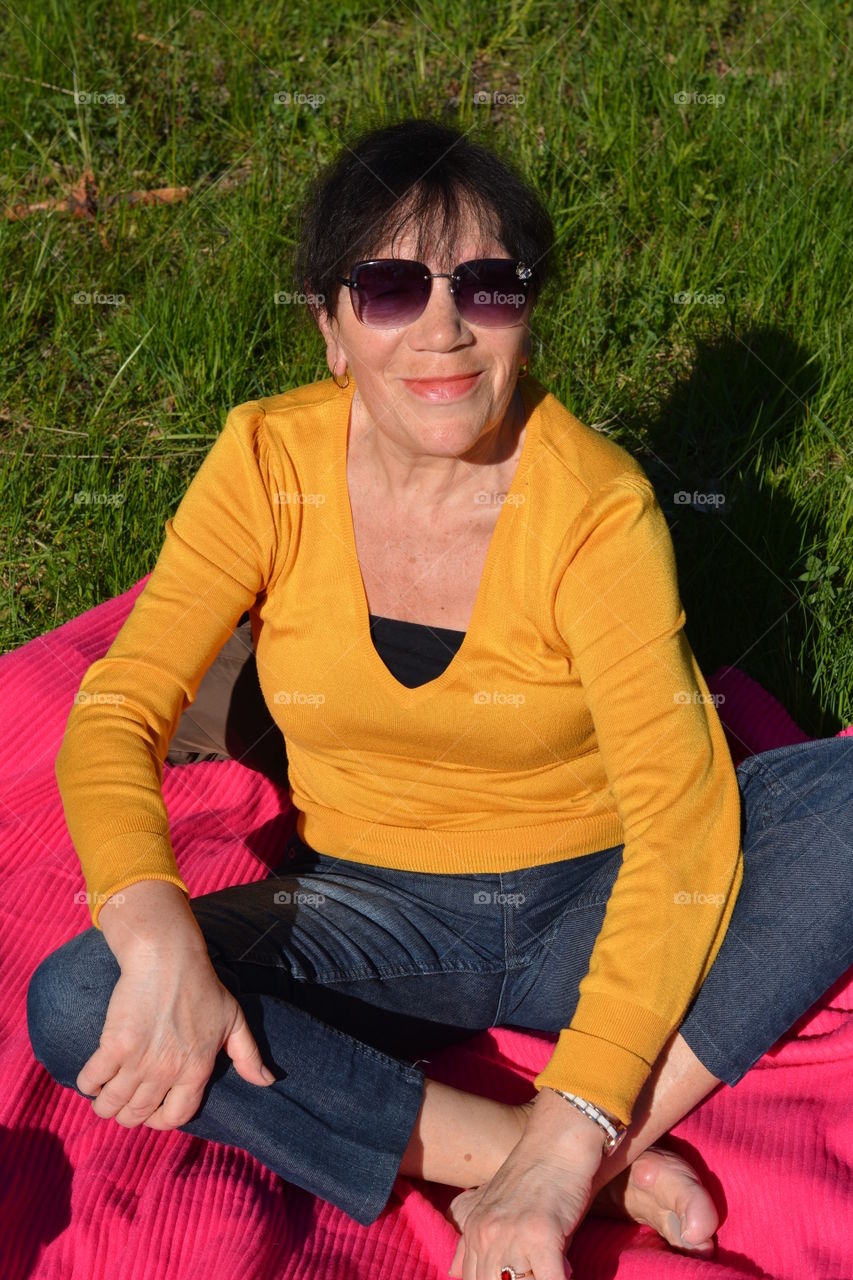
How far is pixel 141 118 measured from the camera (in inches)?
172

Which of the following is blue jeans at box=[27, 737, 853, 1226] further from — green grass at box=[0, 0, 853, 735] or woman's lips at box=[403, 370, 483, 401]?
green grass at box=[0, 0, 853, 735]

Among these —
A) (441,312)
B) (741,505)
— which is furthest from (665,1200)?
(741,505)

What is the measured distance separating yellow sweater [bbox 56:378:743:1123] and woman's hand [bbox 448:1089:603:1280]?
0.06m

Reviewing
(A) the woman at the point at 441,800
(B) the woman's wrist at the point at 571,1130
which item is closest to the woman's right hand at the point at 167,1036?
(A) the woman at the point at 441,800

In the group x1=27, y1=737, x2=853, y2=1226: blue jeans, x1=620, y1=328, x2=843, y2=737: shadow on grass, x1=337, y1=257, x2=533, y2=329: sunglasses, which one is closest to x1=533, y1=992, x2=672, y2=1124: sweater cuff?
x1=27, y1=737, x2=853, y2=1226: blue jeans

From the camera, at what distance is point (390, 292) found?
6.67 feet

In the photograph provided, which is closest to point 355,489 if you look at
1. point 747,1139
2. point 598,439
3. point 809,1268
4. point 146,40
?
point 598,439

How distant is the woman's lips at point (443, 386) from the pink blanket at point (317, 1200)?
3.66ft

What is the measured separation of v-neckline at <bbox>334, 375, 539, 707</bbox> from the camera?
2154 mm

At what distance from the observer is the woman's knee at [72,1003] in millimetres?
1947

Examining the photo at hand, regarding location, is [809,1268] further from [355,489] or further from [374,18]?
[374,18]

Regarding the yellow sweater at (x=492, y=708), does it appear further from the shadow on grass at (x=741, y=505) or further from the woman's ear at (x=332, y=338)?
the shadow on grass at (x=741, y=505)

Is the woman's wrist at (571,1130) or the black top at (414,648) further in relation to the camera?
the black top at (414,648)

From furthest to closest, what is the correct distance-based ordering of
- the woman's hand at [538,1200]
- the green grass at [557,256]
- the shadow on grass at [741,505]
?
the green grass at [557,256] < the shadow on grass at [741,505] < the woman's hand at [538,1200]
